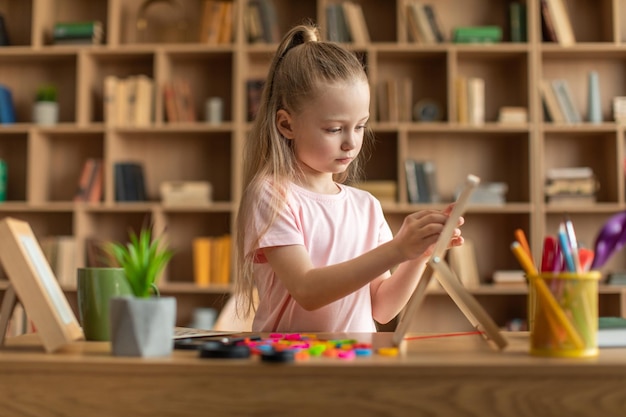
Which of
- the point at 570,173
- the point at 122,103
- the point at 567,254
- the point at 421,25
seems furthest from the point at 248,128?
the point at 567,254

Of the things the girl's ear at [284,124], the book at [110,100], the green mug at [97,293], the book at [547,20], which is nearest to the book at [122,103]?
the book at [110,100]

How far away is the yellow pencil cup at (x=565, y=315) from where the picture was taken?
3.08ft

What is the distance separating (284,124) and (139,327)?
0.71 meters

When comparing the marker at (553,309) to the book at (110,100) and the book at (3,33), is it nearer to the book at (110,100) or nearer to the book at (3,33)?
the book at (110,100)

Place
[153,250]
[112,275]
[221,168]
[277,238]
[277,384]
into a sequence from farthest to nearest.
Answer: [221,168]
[277,238]
[112,275]
[153,250]
[277,384]

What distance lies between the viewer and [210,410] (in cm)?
87

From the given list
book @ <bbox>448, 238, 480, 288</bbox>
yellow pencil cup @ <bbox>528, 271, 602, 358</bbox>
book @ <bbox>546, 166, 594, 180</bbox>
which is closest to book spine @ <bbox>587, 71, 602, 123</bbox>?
book @ <bbox>546, 166, 594, 180</bbox>

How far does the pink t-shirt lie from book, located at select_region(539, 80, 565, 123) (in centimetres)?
278

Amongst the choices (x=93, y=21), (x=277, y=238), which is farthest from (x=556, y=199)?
(x=277, y=238)

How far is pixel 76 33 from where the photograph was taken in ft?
14.0

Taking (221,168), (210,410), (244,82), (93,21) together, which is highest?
(93,21)

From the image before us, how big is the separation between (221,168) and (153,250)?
3418mm

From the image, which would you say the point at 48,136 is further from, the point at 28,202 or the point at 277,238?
the point at 277,238

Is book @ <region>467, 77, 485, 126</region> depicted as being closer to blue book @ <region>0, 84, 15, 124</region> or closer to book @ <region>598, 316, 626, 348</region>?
blue book @ <region>0, 84, 15, 124</region>
